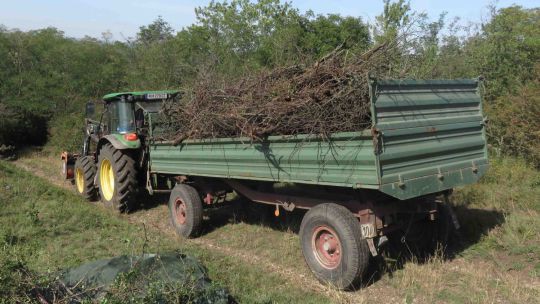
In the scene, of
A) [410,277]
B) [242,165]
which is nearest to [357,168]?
[410,277]

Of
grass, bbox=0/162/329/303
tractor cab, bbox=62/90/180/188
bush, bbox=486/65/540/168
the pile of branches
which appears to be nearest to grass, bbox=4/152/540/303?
grass, bbox=0/162/329/303

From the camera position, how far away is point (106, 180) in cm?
908

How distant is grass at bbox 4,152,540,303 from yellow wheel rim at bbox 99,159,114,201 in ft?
1.89

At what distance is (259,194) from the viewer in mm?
5906

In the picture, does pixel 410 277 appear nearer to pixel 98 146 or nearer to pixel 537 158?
pixel 537 158

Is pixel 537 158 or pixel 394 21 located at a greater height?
pixel 394 21

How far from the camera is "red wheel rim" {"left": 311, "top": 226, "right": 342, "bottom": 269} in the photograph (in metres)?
4.62

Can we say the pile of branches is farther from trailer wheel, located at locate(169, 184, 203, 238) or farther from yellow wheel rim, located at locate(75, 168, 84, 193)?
yellow wheel rim, located at locate(75, 168, 84, 193)

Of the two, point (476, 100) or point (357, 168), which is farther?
point (476, 100)

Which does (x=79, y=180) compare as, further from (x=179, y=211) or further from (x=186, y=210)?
(x=186, y=210)

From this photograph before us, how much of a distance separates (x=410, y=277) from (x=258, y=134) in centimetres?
207

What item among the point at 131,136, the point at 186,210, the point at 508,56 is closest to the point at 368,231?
the point at 186,210

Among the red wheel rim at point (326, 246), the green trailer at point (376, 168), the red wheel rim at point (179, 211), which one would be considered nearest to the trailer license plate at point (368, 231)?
the green trailer at point (376, 168)

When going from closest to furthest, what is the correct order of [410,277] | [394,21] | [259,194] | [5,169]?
[410,277], [259,194], [5,169], [394,21]
